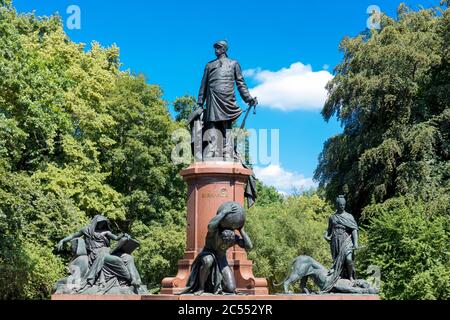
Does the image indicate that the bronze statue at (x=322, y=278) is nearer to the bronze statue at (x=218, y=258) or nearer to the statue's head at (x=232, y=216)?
the bronze statue at (x=218, y=258)

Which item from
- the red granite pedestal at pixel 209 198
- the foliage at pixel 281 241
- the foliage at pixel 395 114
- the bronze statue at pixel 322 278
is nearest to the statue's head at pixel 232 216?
the red granite pedestal at pixel 209 198

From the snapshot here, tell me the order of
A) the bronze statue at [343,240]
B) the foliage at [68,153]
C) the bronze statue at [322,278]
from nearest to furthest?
the bronze statue at [322,278], the bronze statue at [343,240], the foliage at [68,153]

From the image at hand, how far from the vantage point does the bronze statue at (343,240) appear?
611 inches

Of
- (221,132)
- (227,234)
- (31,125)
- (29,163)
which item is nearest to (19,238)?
(31,125)

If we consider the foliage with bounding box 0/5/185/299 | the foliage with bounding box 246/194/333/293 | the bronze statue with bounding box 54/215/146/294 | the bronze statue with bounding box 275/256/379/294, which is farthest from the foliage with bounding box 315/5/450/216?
the bronze statue with bounding box 54/215/146/294

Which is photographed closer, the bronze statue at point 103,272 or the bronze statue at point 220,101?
the bronze statue at point 103,272

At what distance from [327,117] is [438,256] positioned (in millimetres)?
10864

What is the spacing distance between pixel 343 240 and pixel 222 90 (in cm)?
416

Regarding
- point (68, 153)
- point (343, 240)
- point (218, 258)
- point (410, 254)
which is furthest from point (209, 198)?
point (68, 153)

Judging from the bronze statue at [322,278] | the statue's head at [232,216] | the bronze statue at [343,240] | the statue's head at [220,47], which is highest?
the statue's head at [220,47]

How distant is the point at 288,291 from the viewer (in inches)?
590

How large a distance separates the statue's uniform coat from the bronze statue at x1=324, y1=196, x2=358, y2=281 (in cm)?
313

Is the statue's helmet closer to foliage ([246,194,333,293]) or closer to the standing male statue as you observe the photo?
the standing male statue
